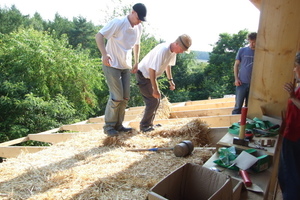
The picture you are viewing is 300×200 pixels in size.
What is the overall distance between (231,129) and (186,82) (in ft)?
75.5

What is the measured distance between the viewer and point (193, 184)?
4.29ft

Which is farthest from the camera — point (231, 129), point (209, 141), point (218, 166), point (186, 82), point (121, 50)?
point (186, 82)

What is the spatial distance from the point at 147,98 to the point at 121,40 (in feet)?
3.01

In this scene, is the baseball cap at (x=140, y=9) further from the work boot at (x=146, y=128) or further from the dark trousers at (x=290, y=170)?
the dark trousers at (x=290, y=170)

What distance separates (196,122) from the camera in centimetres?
310

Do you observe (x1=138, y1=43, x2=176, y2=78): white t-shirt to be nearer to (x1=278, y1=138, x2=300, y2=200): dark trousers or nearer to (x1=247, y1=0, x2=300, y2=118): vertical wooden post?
(x1=247, y1=0, x2=300, y2=118): vertical wooden post

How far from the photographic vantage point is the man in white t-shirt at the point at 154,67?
9.36ft

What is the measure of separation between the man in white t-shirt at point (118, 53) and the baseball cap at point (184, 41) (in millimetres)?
502

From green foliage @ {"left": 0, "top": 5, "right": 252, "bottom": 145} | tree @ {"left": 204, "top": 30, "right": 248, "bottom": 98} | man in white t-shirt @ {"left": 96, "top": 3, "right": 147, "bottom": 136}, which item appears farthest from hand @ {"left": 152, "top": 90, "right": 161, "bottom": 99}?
tree @ {"left": 204, "top": 30, "right": 248, "bottom": 98}

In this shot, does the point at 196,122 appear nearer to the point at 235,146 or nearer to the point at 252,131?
the point at 252,131

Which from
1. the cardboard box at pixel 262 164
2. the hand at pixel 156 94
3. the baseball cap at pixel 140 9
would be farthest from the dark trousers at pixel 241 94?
the cardboard box at pixel 262 164

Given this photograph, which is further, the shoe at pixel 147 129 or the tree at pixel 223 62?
the tree at pixel 223 62

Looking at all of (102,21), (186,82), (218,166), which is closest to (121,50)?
(218,166)

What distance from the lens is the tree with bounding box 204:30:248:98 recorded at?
22.0m
